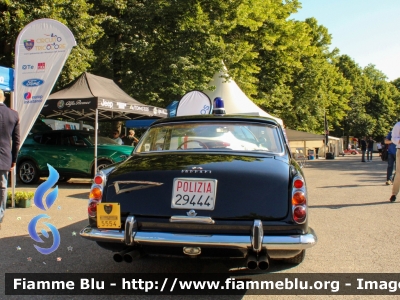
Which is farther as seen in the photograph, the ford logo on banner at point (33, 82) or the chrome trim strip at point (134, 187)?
the ford logo on banner at point (33, 82)

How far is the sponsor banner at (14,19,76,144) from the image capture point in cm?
845

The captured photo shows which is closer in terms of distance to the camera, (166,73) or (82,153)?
(82,153)

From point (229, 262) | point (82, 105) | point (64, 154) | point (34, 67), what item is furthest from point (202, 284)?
point (64, 154)

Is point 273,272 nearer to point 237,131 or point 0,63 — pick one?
point 237,131

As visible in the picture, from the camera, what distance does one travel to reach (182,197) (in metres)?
3.81

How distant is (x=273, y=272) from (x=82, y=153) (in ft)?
31.0

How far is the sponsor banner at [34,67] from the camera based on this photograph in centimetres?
845

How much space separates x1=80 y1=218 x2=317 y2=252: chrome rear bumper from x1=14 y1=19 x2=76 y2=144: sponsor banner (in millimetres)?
5431

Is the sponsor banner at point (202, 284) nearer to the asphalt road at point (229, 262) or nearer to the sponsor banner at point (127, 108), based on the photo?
the asphalt road at point (229, 262)

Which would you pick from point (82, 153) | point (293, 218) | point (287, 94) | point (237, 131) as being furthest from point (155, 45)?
point (293, 218)

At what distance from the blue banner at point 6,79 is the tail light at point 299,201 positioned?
6312 mm

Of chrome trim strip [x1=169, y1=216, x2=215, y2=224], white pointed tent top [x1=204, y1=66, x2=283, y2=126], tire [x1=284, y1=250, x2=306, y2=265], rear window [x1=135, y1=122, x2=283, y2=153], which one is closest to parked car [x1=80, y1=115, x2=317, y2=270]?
chrome trim strip [x1=169, y1=216, x2=215, y2=224]

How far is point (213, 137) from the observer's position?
16.0 feet

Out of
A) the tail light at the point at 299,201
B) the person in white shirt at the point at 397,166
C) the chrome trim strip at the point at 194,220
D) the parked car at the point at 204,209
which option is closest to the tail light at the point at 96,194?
the parked car at the point at 204,209
